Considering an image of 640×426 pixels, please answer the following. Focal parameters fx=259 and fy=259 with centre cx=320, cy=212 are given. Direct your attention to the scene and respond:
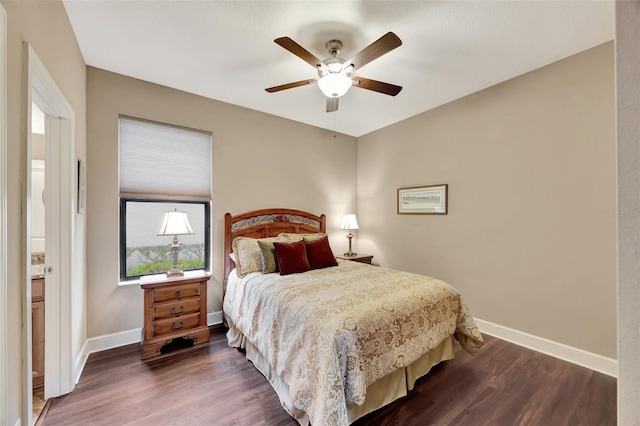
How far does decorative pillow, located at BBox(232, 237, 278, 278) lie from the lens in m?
2.87

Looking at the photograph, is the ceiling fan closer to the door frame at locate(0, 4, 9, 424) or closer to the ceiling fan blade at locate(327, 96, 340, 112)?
the ceiling fan blade at locate(327, 96, 340, 112)

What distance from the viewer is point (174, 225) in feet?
8.77

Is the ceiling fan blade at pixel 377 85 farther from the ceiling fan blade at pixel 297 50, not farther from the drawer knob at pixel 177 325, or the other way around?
the drawer knob at pixel 177 325

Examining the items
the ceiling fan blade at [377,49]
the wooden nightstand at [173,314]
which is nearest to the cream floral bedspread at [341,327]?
the wooden nightstand at [173,314]

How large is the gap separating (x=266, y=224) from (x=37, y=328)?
2.28 m

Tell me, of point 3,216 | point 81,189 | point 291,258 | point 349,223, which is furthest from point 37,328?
point 349,223

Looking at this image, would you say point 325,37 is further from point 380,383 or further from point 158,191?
point 380,383

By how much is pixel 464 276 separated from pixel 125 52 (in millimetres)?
4322

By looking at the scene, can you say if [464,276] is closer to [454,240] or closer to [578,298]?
[454,240]

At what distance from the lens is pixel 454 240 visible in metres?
3.33

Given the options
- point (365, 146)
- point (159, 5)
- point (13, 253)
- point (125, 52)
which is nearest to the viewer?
point (13, 253)

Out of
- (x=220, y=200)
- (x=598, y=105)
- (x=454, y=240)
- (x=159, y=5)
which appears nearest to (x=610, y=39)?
(x=598, y=105)

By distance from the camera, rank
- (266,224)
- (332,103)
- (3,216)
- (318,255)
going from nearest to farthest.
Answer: (3,216) < (332,103) < (318,255) < (266,224)

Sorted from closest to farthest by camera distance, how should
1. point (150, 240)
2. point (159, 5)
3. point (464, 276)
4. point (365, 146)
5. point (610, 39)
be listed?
point (159, 5) → point (610, 39) → point (150, 240) → point (464, 276) → point (365, 146)
